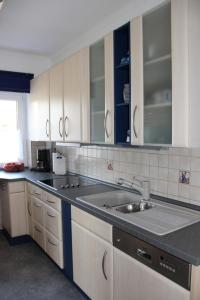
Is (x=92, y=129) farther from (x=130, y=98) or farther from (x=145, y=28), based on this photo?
(x=145, y=28)

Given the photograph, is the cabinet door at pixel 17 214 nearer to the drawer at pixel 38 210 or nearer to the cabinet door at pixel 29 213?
the cabinet door at pixel 29 213

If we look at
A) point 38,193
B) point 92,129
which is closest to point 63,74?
point 92,129

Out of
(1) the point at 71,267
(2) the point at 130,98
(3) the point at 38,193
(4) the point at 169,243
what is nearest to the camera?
(4) the point at 169,243

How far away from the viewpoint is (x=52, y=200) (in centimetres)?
245

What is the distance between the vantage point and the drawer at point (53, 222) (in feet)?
7.73

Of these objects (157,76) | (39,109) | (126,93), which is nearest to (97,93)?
(126,93)

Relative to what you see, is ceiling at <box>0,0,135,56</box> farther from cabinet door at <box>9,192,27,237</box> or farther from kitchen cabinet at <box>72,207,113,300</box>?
cabinet door at <box>9,192,27,237</box>

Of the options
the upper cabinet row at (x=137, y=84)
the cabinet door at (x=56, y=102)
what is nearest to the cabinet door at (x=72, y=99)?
the upper cabinet row at (x=137, y=84)

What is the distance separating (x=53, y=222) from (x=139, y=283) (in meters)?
1.23

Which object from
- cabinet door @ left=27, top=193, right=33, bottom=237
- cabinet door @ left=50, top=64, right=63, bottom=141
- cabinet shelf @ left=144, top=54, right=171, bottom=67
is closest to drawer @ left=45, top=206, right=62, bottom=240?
cabinet door @ left=27, top=193, right=33, bottom=237

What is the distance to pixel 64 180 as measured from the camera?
292 cm

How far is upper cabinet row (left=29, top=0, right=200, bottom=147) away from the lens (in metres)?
1.44

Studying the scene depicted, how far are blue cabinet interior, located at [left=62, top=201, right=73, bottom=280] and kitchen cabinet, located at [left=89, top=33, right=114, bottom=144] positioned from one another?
2.13ft

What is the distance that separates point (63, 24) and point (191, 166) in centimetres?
185
